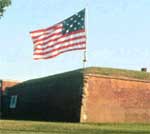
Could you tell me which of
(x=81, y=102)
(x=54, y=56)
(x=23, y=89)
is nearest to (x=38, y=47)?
(x=54, y=56)

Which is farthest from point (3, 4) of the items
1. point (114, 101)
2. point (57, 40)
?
point (114, 101)

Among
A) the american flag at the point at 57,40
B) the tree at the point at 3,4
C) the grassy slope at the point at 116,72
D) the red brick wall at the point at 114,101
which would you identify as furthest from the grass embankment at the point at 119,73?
the tree at the point at 3,4

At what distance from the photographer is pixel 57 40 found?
102 ft

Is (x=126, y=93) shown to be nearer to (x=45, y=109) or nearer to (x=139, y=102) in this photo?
(x=139, y=102)

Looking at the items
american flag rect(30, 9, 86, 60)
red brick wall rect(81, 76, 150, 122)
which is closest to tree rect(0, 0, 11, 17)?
american flag rect(30, 9, 86, 60)

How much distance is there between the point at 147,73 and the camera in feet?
135

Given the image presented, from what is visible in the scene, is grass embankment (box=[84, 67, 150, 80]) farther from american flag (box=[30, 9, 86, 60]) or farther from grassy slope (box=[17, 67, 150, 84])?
american flag (box=[30, 9, 86, 60])

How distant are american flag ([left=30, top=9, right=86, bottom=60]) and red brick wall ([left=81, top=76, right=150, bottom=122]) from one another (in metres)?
6.39

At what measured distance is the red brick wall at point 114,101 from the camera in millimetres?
37406

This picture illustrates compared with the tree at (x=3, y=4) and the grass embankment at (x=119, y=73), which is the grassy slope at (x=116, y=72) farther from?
the tree at (x=3, y=4)

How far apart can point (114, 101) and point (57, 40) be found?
8.66 metres

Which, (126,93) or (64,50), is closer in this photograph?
(64,50)

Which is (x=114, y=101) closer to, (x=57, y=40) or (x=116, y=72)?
(x=116, y=72)

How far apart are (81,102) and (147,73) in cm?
655
